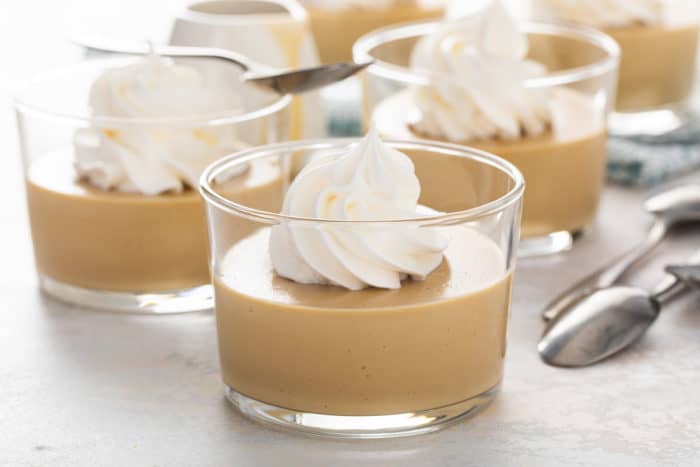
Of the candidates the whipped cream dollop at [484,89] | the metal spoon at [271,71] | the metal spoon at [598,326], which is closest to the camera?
the metal spoon at [598,326]

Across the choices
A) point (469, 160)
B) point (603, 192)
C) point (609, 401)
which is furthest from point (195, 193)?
point (603, 192)

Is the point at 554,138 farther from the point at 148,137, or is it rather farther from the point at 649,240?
the point at 148,137

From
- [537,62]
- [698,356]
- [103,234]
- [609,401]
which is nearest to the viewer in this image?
[609,401]

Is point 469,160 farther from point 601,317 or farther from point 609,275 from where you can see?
point 609,275

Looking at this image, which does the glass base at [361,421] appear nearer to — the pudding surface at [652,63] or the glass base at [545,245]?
the glass base at [545,245]

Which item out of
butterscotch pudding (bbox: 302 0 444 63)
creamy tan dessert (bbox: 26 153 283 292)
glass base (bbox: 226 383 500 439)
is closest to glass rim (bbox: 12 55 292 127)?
creamy tan dessert (bbox: 26 153 283 292)

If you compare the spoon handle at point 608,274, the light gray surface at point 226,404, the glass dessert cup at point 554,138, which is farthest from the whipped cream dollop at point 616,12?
the light gray surface at point 226,404
